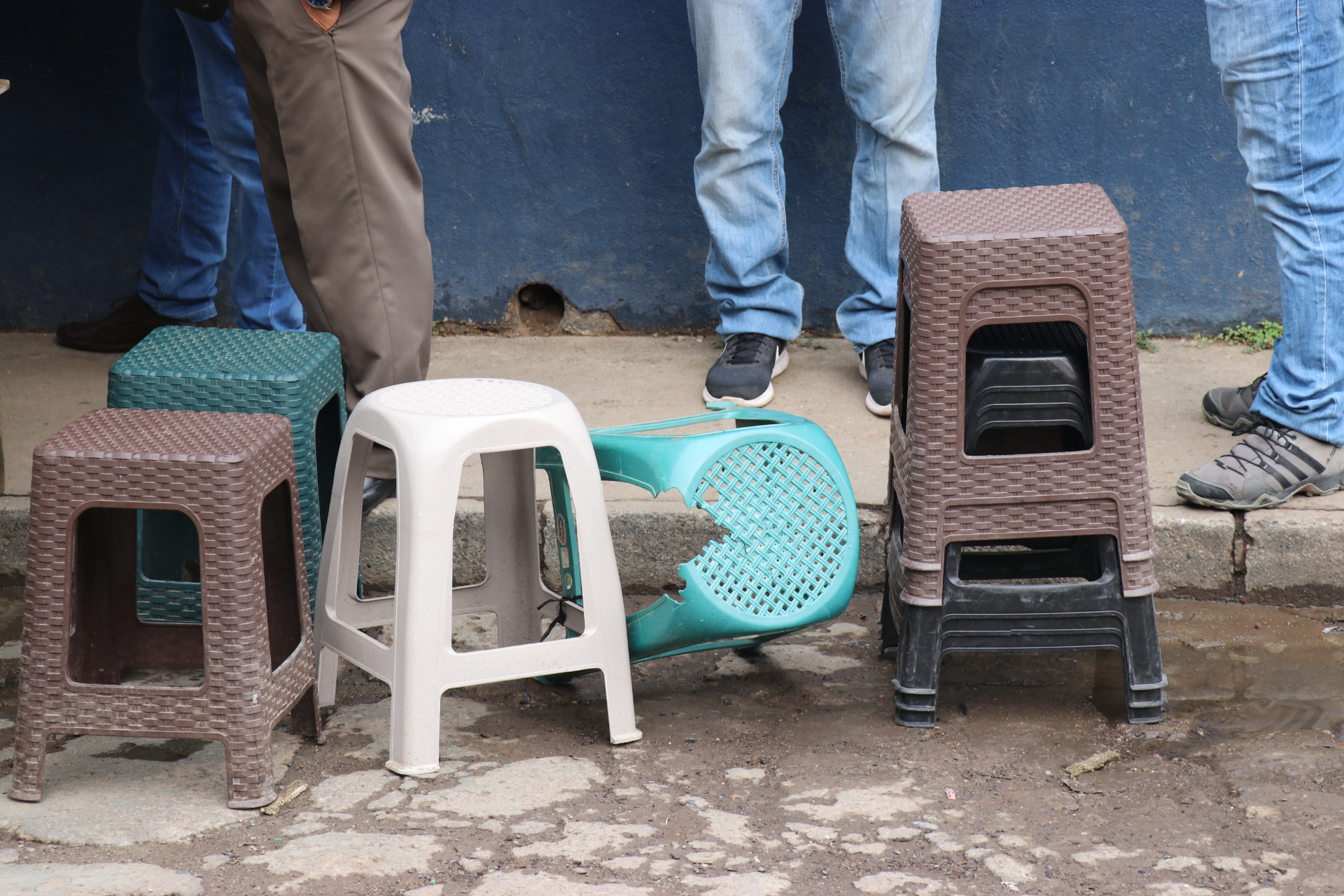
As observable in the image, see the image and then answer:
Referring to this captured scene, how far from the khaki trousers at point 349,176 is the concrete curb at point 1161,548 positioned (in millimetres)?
263

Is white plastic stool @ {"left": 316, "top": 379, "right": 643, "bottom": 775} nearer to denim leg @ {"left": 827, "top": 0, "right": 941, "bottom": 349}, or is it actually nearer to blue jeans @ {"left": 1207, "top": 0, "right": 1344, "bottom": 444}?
denim leg @ {"left": 827, "top": 0, "right": 941, "bottom": 349}

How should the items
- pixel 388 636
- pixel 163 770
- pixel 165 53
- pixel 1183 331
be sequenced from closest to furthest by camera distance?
pixel 163 770 → pixel 388 636 → pixel 165 53 → pixel 1183 331

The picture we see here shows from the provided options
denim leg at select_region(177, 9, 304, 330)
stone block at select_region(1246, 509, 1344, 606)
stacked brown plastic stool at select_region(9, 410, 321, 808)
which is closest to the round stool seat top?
stacked brown plastic stool at select_region(9, 410, 321, 808)

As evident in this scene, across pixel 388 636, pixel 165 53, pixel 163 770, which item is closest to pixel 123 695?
pixel 163 770

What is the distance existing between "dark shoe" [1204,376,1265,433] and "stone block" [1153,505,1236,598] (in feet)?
1.65

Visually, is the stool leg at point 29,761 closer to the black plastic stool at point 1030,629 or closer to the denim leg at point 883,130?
the black plastic stool at point 1030,629

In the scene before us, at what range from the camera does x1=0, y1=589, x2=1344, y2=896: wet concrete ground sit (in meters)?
2.13

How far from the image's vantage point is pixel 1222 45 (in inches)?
123

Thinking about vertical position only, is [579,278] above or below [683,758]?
above

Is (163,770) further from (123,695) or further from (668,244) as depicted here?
(668,244)

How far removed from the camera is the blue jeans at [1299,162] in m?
3.05

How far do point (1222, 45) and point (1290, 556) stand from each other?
119 cm

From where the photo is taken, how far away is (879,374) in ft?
12.5

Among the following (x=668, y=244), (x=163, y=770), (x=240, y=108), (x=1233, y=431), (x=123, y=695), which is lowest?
(x=163, y=770)
